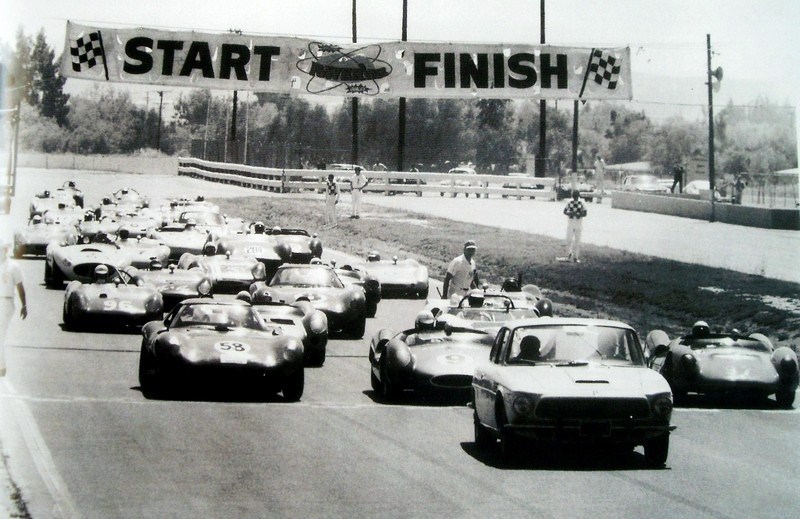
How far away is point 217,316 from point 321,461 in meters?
4.43

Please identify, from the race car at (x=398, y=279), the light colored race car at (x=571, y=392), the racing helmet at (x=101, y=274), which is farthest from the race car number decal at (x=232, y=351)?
the race car at (x=398, y=279)

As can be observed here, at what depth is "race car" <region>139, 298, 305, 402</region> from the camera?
44.8 ft

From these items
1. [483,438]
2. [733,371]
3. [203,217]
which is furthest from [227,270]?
[483,438]

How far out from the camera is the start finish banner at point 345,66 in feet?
83.6

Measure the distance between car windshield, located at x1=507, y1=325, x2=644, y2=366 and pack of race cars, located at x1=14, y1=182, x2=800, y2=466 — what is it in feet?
0.04

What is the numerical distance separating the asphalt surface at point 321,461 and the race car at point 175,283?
5302 mm

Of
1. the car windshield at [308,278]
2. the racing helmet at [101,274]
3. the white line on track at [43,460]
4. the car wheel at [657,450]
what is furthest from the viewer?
the car windshield at [308,278]

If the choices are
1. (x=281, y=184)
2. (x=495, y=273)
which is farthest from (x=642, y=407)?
(x=281, y=184)

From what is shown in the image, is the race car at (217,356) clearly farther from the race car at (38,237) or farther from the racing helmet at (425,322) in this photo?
the race car at (38,237)

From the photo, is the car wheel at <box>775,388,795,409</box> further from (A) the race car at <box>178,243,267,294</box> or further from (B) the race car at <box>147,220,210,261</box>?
(B) the race car at <box>147,220,210,261</box>

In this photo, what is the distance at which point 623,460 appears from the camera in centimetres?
1106

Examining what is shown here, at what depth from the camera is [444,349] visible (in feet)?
48.1

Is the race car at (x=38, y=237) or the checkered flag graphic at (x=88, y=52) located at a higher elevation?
the checkered flag graphic at (x=88, y=52)

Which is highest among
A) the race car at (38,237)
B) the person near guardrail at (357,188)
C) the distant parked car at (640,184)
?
the distant parked car at (640,184)
